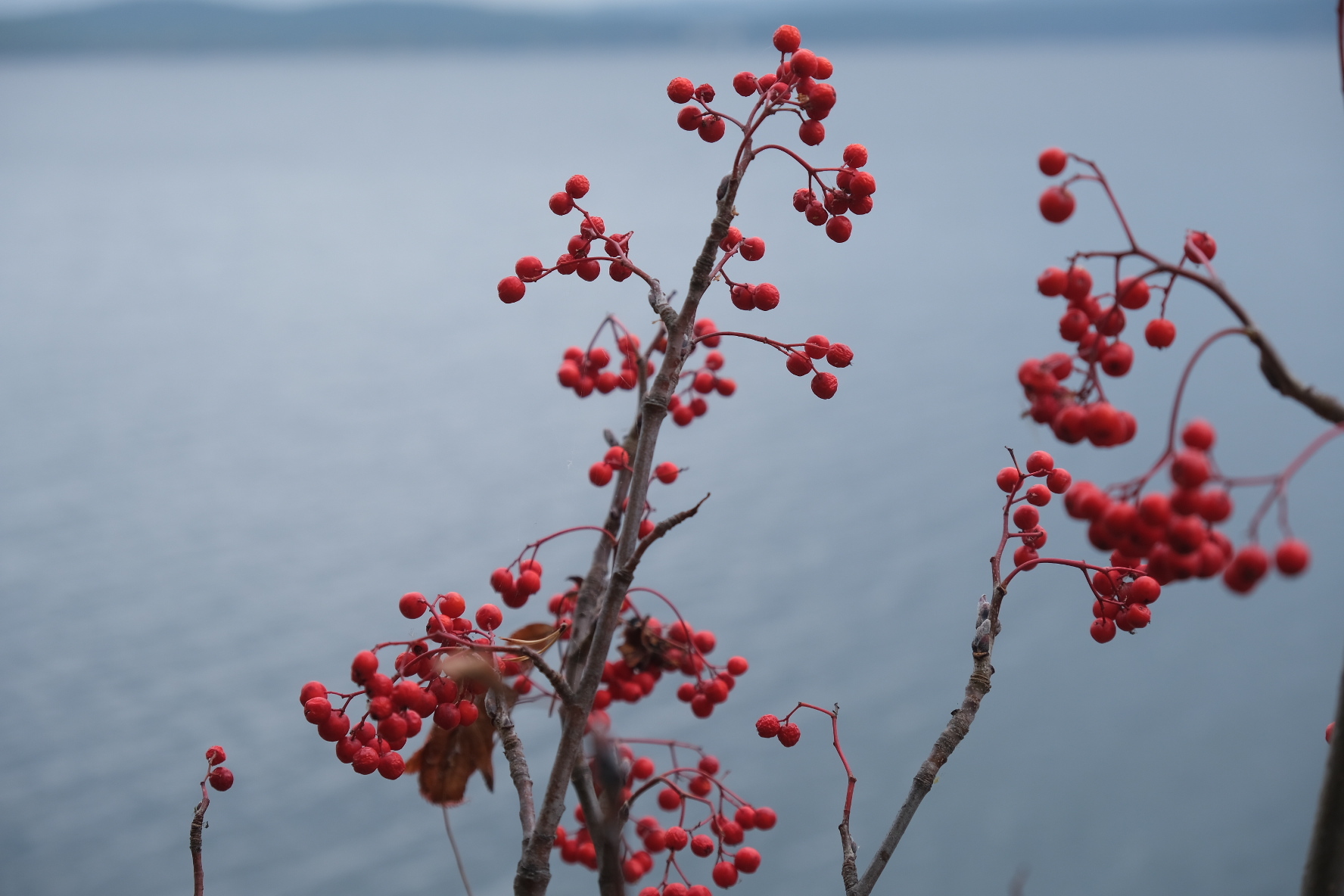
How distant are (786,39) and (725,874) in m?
0.65

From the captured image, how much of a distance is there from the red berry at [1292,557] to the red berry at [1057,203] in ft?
0.45

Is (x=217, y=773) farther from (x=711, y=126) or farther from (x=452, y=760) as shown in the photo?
(x=711, y=126)

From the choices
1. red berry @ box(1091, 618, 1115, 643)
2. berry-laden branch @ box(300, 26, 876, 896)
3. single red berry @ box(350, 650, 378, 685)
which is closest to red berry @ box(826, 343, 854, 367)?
berry-laden branch @ box(300, 26, 876, 896)

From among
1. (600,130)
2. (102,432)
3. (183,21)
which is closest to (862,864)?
(102,432)

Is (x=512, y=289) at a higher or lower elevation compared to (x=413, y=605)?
higher

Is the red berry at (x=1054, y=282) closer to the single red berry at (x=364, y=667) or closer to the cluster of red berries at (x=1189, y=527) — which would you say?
the cluster of red berries at (x=1189, y=527)

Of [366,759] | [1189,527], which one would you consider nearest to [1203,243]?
[1189,527]

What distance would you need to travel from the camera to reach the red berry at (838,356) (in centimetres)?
64

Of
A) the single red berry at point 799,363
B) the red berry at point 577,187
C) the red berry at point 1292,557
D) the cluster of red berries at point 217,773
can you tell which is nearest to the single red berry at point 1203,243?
the red berry at point 1292,557

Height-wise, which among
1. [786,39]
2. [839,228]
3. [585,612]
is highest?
[786,39]

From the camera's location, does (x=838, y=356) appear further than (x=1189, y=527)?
Yes

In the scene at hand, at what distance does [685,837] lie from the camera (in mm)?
773

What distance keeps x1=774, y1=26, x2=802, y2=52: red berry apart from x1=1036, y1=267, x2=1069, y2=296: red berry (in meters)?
0.25

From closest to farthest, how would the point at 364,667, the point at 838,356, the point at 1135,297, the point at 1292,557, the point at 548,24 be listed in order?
1. the point at 1292,557
2. the point at 1135,297
3. the point at 364,667
4. the point at 838,356
5. the point at 548,24
